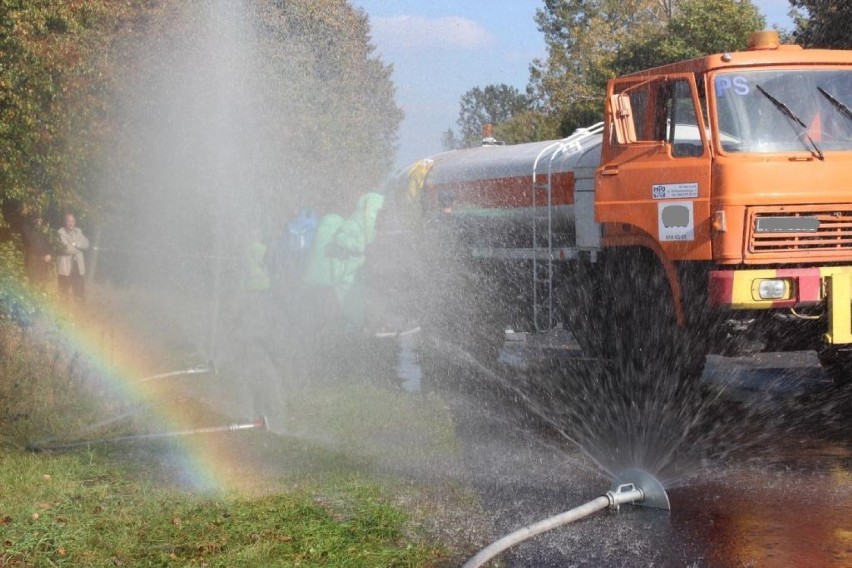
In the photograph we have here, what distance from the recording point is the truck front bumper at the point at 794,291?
749 cm

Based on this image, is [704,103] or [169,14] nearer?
[704,103]

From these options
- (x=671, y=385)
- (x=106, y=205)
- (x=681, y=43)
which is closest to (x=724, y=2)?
(x=681, y=43)

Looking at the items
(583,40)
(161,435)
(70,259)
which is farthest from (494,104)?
(161,435)

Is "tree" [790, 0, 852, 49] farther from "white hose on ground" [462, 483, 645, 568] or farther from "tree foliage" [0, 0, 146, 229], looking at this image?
Result: "white hose on ground" [462, 483, 645, 568]

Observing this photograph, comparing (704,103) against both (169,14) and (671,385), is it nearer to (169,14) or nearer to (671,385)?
(671,385)

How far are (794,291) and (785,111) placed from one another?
145cm

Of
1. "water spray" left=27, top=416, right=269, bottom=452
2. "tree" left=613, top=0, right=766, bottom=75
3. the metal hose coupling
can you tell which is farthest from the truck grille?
"tree" left=613, top=0, right=766, bottom=75

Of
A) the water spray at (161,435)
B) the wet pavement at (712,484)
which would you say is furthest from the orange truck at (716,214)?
the water spray at (161,435)

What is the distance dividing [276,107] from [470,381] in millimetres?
11218

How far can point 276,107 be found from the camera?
21.0 m

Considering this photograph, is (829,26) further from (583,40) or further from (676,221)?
(583,40)

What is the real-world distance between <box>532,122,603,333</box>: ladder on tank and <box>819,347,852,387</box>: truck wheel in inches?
103

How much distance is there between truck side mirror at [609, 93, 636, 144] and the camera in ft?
29.1

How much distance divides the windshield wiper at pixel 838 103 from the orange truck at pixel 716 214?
0.05ft
